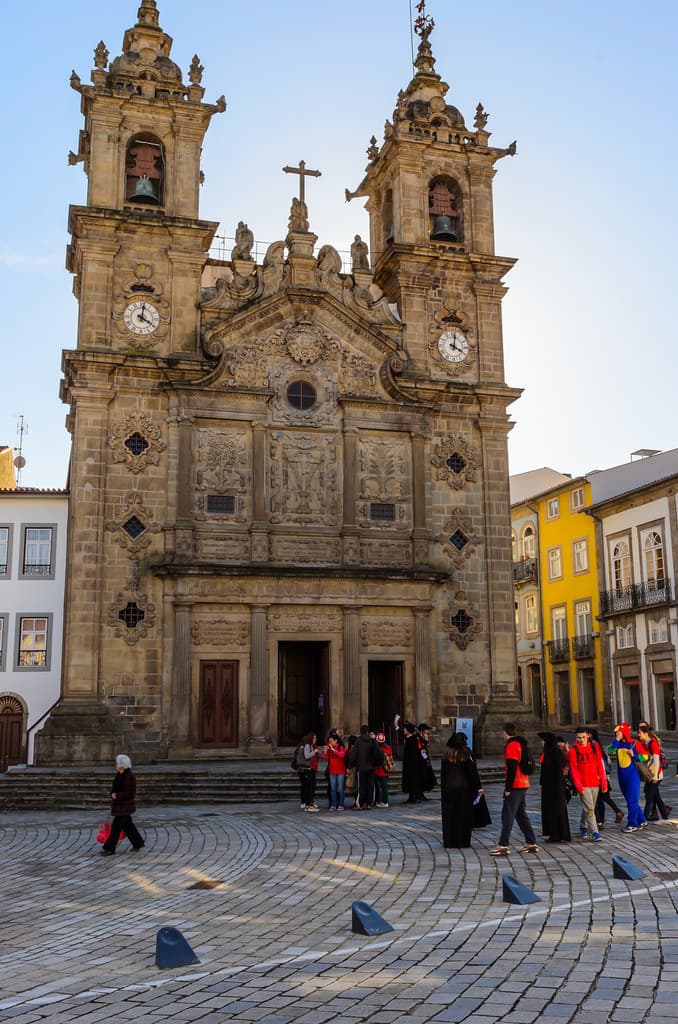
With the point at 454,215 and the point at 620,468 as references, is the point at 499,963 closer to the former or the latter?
the point at 454,215

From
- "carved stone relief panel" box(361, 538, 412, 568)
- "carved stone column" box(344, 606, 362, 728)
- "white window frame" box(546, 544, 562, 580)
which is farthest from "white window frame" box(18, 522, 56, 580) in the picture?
"white window frame" box(546, 544, 562, 580)

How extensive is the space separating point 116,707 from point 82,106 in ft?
57.0

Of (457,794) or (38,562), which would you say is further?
(38,562)

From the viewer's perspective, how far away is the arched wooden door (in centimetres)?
2884

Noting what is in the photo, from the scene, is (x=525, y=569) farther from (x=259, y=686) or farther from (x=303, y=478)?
(x=259, y=686)

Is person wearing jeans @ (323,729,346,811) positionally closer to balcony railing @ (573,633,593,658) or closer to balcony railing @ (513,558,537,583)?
balcony railing @ (573,633,593,658)

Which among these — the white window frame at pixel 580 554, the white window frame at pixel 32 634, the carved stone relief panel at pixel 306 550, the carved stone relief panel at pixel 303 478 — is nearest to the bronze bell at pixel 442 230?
the carved stone relief panel at pixel 303 478

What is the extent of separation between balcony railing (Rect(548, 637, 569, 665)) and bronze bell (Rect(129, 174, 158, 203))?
Answer: 26.4 m

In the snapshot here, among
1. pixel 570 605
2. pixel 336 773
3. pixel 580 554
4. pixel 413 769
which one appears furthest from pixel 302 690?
pixel 570 605

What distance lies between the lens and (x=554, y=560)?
45.9 metres

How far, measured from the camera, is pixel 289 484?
89.0ft

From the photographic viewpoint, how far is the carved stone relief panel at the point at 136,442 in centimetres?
2609

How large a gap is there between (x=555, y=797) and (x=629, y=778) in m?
1.75

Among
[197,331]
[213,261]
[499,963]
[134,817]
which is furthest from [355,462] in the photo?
[499,963]
